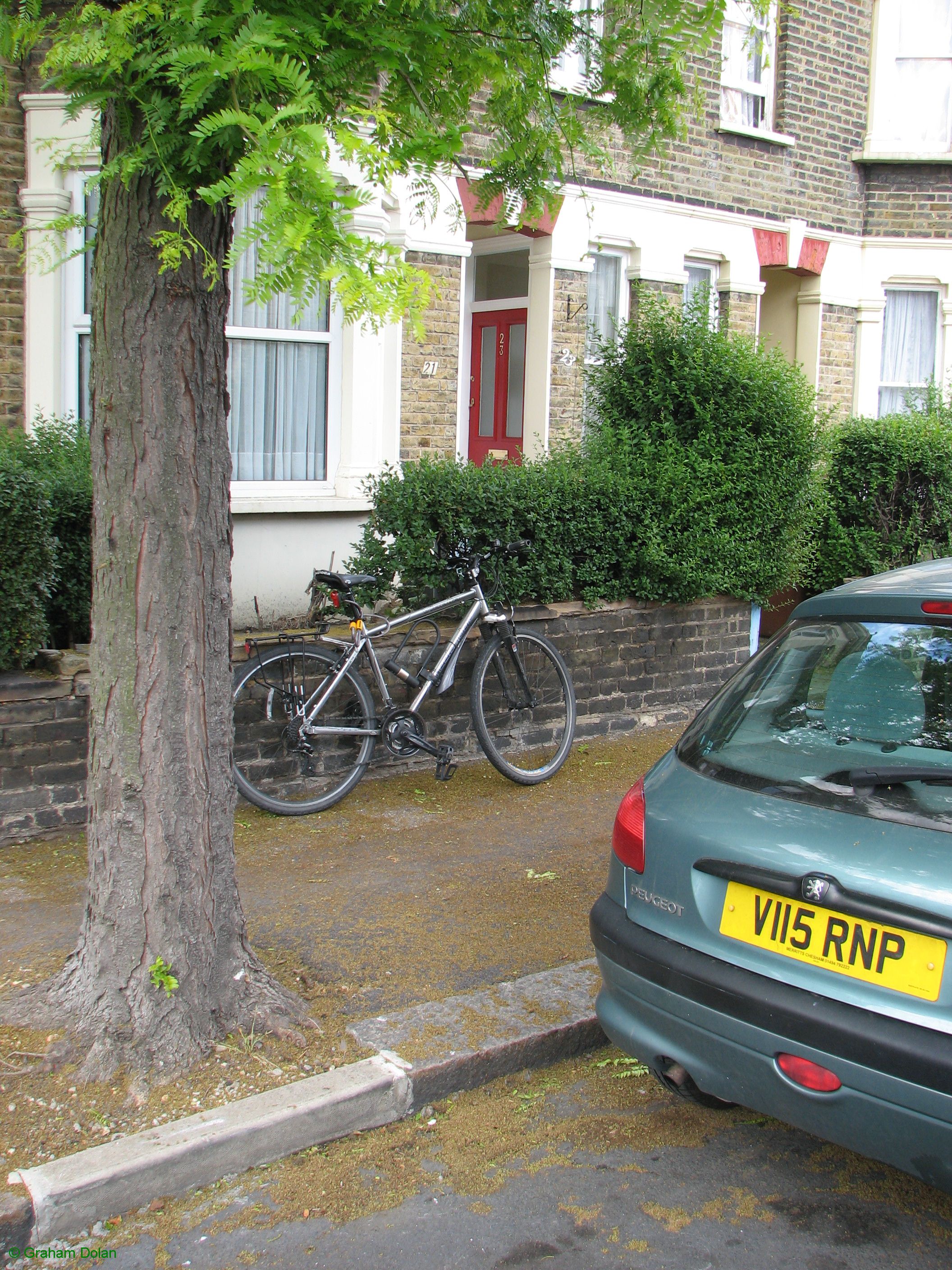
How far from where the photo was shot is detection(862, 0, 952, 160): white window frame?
1377 cm

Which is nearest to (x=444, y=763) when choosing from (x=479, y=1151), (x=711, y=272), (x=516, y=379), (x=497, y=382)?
(x=479, y=1151)

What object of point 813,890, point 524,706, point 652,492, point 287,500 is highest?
point 652,492

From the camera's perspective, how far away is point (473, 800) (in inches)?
265

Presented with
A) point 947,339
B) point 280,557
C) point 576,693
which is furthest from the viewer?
point 947,339

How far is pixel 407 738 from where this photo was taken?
6.58 meters

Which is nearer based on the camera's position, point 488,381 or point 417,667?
point 417,667

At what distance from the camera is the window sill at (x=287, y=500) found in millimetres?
8656

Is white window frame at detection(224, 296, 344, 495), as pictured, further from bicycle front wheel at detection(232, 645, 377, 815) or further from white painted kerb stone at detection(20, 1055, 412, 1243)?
white painted kerb stone at detection(20, 1055, 412, 1243)

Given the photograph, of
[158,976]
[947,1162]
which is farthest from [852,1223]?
[158,976]

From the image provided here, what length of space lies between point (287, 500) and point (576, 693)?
2.68 meters

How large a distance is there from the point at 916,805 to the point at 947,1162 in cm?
80

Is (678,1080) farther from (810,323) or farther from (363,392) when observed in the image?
(810,323)

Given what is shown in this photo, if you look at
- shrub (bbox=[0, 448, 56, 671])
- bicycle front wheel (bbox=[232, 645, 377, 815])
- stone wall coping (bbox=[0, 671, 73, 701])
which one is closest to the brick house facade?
bicycle front wheel (bbox=[232, 645, 377, 815])

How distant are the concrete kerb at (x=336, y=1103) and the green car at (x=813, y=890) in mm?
559
